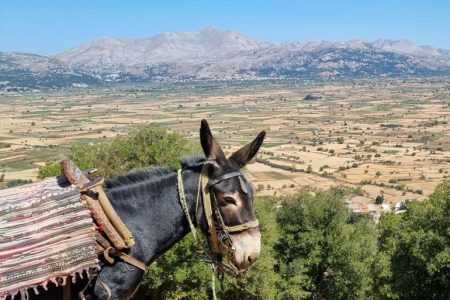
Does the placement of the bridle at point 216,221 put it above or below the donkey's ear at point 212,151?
below

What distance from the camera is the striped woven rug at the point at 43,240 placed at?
169 inches

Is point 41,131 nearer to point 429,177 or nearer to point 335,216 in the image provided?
point 429,177

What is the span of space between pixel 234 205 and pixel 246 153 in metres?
0.58

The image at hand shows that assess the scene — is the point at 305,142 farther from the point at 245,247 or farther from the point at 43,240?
the point at 43,240

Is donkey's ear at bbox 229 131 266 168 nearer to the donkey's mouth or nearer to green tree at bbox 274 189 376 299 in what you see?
the donkey's mouth

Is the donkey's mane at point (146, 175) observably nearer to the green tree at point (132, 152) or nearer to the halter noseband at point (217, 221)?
the halter noseband at point (217, 221)

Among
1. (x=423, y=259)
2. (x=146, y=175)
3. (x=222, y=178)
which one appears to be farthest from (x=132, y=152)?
(x=222, y=178)

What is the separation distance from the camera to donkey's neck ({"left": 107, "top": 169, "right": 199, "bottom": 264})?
197 inches

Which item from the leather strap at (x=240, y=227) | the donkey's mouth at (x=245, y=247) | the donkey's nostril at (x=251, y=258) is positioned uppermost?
the leather strap at (x=240, y=227)

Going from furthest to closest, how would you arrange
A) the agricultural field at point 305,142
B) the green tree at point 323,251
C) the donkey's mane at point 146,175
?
the agricultural field at point 305,142 < the green tree at point 323,251 < the donkey's mane at point 146,175

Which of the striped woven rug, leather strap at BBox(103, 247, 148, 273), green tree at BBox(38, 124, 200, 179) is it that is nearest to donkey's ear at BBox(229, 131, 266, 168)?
leather strap at BBox(103, 247, 148, 273)

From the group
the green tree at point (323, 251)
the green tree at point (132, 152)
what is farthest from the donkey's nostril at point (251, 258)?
the green tree at point (323, 251)

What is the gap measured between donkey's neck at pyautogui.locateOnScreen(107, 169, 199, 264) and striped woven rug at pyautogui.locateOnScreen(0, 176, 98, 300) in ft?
1.67

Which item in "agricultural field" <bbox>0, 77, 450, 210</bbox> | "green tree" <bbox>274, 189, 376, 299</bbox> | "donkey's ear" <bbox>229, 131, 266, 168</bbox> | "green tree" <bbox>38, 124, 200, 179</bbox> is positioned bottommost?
"agricultural field" <bbox>0, 77, 450, 210</bbox>
